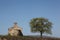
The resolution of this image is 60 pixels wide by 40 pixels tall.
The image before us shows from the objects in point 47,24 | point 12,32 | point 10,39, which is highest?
point 47,24

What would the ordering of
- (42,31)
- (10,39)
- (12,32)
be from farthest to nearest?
(42,31) → (12,32) → (10,39)

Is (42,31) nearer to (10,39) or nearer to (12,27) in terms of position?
(12,27)

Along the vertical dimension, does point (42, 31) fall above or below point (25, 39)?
above

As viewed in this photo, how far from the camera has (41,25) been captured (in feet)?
224

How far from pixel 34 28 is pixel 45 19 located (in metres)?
5.15

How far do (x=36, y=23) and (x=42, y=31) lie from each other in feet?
11.9

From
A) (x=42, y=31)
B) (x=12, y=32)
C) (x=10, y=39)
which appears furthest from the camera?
(x=42, y=31)

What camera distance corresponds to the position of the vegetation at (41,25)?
67944 millimetres

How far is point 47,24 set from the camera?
69125mm

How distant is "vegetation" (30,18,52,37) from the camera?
223 ft

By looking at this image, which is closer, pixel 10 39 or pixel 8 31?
pixel 10 39

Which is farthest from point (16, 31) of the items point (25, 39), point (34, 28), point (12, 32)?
point (25, 39)

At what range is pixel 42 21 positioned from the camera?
68625mm

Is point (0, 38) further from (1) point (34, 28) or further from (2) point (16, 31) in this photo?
(1) point (34, 28)
